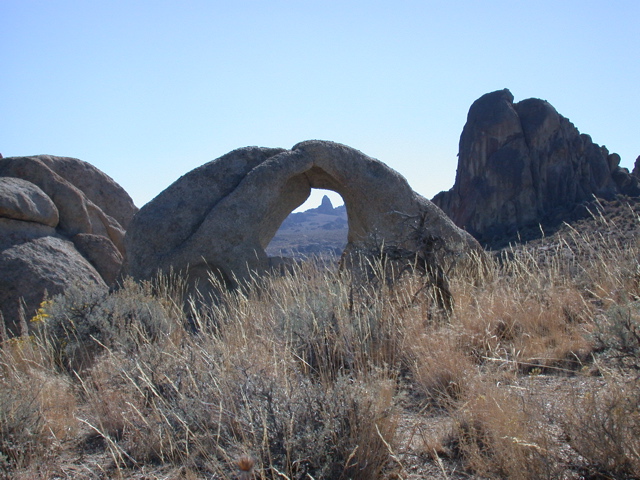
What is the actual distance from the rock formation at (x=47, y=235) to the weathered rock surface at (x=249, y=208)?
1.32 m

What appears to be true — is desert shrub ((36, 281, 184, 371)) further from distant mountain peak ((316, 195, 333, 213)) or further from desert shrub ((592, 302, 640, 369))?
distant mountain peak ((316, 195, 333, 213))

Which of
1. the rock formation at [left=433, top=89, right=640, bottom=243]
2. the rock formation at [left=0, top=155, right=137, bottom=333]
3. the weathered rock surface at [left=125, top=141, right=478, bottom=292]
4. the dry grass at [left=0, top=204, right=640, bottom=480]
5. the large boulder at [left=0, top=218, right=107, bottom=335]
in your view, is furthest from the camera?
the rock formation at [left=433, top=89, right=640, bottom=243]

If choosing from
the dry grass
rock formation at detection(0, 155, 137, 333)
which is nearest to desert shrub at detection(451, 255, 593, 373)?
the dry grass

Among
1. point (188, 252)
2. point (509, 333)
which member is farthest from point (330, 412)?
point (188, 252)

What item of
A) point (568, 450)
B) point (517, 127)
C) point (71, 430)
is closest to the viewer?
point (568, 450)

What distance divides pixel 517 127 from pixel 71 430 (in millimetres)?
31106

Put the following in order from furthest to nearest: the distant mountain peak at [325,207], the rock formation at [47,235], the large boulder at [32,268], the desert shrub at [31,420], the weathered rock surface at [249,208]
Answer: the distant mountain peak at [325,207] → the rock formation at [47,235] → the large boulder at [32,268] → the weathered rock surface at [249,208] → the desert shrub at [31,420]

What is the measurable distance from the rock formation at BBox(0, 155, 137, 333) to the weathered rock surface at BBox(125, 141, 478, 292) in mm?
1321

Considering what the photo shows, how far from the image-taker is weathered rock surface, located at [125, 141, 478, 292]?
7.98m

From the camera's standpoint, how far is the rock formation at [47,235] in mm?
8609

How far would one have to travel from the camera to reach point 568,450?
111 inches

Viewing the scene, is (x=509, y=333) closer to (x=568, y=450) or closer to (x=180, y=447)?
(x=568, y=450)

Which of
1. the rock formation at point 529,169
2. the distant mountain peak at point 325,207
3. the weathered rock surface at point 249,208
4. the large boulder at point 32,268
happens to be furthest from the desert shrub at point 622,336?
the distant mountain peak at point 325,207

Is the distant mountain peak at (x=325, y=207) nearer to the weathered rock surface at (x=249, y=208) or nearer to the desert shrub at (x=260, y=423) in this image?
the weathered rock surface at (x=249, y=208)
